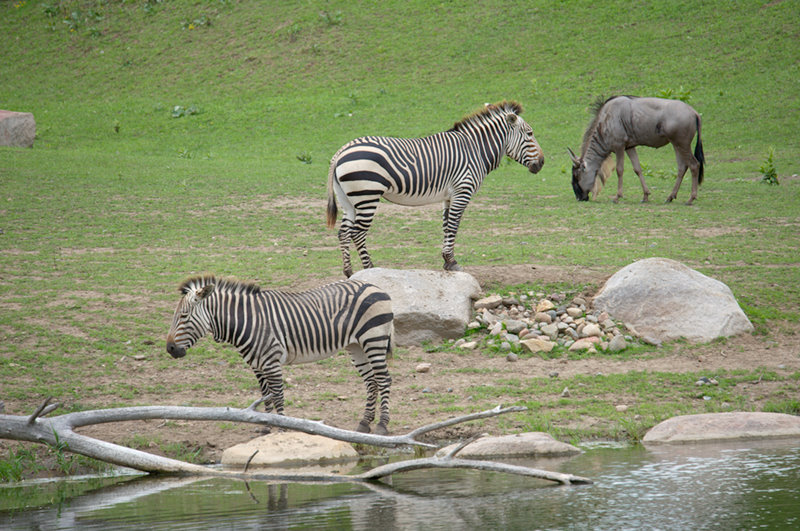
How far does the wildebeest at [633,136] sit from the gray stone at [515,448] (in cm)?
1349

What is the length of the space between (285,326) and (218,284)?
36.6 inches

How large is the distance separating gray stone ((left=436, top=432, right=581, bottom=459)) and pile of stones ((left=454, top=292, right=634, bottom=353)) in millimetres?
3332

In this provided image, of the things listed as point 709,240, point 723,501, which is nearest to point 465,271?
point 709,240

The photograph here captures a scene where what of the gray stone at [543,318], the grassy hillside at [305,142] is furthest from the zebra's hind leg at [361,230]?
the gray stone at [543,318]

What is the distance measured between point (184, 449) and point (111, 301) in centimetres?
488

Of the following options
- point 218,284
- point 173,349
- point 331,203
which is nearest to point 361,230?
point 331,203

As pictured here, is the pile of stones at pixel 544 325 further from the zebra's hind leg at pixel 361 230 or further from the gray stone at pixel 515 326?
the zebra's hind leg at pixel 361 230

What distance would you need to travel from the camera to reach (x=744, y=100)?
29.0m

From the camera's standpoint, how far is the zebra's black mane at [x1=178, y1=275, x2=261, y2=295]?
366 inches

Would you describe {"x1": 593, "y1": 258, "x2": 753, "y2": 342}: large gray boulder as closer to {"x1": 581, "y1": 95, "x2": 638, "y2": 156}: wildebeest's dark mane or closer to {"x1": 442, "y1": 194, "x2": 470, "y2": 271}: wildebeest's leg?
{"x1": 442, "y1": 194, "x2": 470, "y2": 271}: wildebeest's leg

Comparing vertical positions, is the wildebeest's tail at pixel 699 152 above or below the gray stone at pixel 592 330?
above

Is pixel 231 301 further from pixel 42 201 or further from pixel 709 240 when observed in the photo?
pixel 42 201

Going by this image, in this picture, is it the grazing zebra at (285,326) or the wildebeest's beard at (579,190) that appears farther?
the wildebeest's beard at (579,190)

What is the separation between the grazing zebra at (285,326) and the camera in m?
9.14
